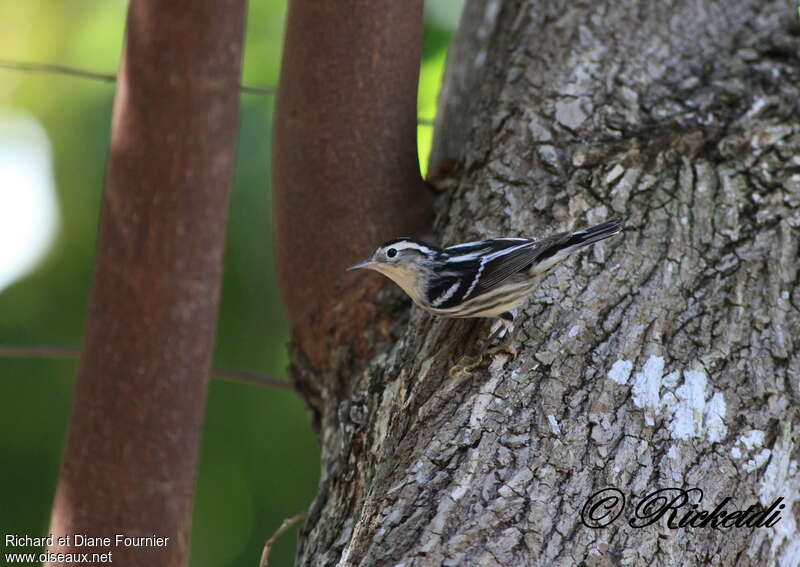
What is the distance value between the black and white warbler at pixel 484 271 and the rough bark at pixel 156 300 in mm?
814

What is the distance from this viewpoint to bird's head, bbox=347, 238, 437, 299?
3625mm

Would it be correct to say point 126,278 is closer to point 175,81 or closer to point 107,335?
point 107,335

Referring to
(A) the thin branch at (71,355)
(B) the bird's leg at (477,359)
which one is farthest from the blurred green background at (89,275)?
(B) the bird's leg at (477,359)

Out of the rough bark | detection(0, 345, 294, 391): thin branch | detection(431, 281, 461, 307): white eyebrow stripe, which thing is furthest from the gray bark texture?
the rough bark

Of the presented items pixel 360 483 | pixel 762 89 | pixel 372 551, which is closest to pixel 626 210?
pixel 762 89

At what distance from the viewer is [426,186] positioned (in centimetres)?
426

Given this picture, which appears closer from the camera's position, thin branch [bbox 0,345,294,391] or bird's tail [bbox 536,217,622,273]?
bird's tail [bbox 536,217,622,273]

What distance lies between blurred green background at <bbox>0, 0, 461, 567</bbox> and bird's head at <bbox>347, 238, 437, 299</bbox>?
324cm

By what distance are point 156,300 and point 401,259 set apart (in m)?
0.98

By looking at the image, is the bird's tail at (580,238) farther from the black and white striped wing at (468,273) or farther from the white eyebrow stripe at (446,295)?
the white eyebrow stripe at (446,295)

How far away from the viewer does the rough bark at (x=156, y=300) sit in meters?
3.51

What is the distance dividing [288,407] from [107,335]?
380 cm
